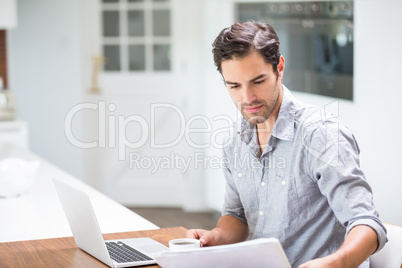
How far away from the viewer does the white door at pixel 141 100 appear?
5.22m

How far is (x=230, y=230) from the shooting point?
1.91 m

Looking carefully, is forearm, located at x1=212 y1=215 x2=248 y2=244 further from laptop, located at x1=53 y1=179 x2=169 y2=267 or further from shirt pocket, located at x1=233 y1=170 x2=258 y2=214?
laptop, located at x1=53 y1=179 x2=169 y2=267

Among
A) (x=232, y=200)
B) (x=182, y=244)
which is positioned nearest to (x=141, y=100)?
(x=232, y=200)

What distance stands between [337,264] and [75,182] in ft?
5.39

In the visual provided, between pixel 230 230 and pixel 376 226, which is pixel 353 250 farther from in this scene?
pixel 230 230

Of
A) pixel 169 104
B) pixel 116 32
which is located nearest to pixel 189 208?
pixel 169 104

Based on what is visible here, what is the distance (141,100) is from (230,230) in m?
3.52

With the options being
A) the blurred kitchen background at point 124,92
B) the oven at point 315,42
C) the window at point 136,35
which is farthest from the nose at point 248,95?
the window at point 136,35

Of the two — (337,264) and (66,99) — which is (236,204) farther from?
(66,99)

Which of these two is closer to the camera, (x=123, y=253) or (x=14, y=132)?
(x=123, y=253)

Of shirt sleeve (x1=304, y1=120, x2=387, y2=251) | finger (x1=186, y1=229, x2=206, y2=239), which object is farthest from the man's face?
finger (x1=186, y1=229, x2=206, y2=239)

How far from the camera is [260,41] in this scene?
1.70 meters

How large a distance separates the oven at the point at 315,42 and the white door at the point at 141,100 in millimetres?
1099

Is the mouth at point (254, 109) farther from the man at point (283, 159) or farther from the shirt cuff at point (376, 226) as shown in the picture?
the shirt cuff at point (376, 226)
